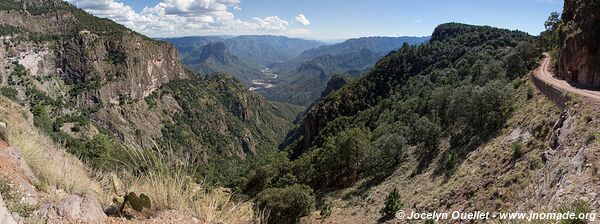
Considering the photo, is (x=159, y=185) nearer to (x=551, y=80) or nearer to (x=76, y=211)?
(x=76, y=211)

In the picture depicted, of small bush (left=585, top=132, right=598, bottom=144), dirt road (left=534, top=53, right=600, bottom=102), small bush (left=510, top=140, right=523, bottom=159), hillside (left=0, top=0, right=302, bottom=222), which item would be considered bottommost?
hillside (left=0, top=0, right=302, bottom=222)

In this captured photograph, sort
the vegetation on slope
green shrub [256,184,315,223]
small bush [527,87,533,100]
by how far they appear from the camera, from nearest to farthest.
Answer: small bush [527,87,533,100], the vegetation on slope, green shrub [256,184,315,223]

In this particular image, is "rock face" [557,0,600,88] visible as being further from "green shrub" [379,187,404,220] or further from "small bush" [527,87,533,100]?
"green shrub" [379,187,404,220]

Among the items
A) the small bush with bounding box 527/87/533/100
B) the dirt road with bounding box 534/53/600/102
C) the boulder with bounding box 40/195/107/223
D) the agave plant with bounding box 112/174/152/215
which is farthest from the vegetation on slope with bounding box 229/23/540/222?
the boulder with bounding box 40/195/107/223

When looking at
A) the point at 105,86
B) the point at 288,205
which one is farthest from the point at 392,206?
the point at 105,86

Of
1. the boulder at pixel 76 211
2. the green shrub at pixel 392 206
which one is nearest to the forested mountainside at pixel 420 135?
the green shrub at pixel 392 206

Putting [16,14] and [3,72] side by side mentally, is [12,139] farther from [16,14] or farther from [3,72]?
[16,14]

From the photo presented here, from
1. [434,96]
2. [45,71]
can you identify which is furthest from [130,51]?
[434,96]

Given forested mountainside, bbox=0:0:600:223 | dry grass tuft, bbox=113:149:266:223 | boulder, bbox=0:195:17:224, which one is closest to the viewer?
boulder, bbox=0:195:17:224
